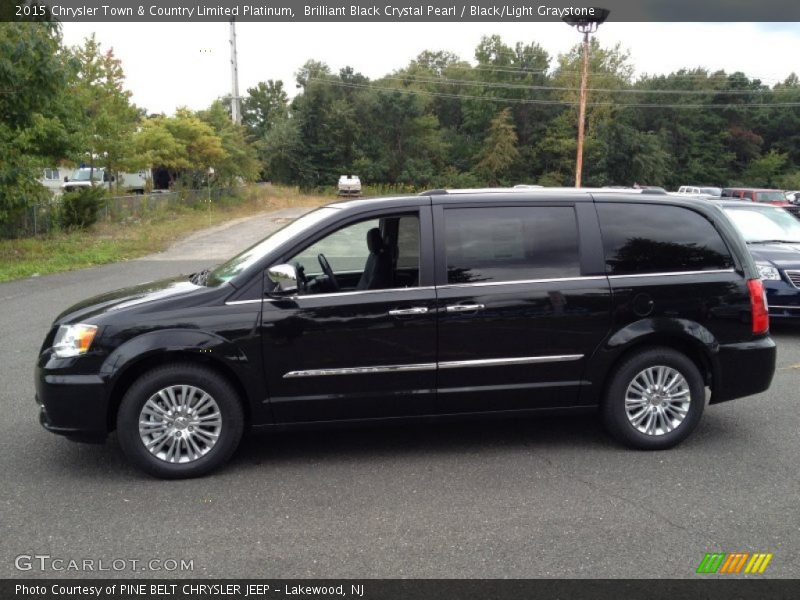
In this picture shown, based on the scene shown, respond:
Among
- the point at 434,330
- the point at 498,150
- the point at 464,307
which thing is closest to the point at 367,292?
the point at 434,330

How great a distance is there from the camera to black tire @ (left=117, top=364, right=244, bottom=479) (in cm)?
446

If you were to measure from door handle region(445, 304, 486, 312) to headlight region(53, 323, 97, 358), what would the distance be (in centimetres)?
231

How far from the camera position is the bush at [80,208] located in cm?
2123

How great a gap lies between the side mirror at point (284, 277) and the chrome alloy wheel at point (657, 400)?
2484 mm

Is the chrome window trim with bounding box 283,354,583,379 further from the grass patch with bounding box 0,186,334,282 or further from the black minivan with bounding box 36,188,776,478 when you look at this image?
the grass patch with bounding box 0,186,334,282

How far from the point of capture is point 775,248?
9.62 m

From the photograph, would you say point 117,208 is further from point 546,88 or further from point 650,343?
point 546,88

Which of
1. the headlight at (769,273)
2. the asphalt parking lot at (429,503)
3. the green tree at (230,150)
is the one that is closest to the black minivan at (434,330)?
the asphalt parking lot at (429,503)

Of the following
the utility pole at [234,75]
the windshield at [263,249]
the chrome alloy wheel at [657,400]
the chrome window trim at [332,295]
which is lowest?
the chrome alloy wheel at [657,400]

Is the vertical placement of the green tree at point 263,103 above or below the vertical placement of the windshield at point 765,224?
above

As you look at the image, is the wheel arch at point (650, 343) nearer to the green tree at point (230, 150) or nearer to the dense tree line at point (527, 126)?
the green tree at point (230, 150)

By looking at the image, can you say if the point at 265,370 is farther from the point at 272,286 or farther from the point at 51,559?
the point at 51,559

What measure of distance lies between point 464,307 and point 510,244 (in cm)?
59

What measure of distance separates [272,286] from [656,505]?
9.03 feet
